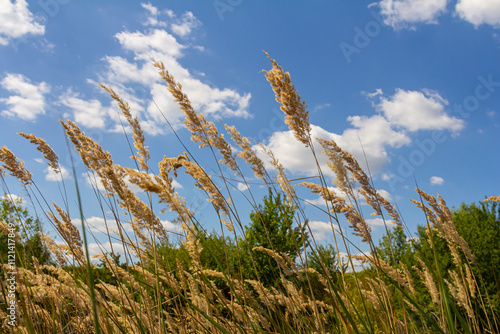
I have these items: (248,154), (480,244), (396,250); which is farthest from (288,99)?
(396,250)

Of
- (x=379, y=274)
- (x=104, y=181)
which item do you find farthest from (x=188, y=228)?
(x=379, y=274)

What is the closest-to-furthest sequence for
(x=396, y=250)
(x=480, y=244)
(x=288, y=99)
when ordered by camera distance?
1. (x=288, y=99)
2. (x=480, y=244)
3. (x=396, y=250)

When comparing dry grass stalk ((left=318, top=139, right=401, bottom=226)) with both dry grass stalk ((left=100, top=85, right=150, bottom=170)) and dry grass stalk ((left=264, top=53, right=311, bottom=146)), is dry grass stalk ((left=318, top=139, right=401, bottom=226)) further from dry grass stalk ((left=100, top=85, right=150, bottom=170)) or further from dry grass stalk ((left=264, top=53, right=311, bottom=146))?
dry grass stalk ((left=100, top=85, right=150, bottom=170))

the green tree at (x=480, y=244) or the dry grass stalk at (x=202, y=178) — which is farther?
the green tree at (x=480, y=244)

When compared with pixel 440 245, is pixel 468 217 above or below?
above

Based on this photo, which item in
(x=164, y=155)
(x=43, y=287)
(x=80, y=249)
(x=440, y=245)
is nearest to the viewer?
(x=164, y=155)

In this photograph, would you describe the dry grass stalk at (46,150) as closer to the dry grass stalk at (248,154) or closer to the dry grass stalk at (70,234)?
the dry grass stalk at (70,234)

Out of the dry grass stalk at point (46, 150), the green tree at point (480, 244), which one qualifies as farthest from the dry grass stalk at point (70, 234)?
the green tree at point (480, 244)

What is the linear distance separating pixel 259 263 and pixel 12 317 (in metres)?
4.57

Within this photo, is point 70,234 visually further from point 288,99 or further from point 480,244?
point 480,244

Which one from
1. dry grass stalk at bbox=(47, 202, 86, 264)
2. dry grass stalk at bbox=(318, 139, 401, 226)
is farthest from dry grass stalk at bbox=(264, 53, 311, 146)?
dry grass stalk at bbox=(47, 202, 86, 264)

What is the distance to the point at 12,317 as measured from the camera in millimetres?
2834

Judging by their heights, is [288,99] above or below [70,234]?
above

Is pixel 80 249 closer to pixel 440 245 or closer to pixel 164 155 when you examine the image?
pixel 164 155
